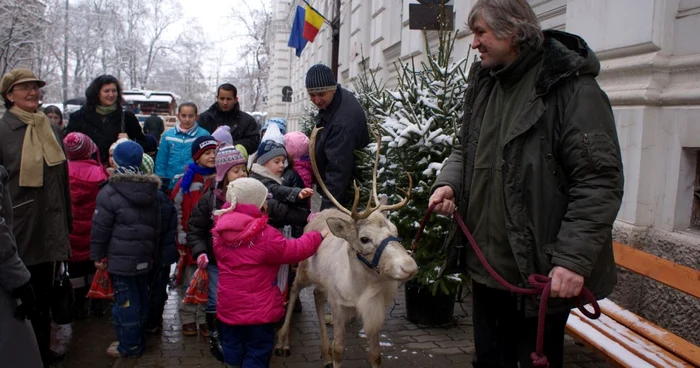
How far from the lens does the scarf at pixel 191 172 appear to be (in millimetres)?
5547

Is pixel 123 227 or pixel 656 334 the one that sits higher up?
pixel 123 227

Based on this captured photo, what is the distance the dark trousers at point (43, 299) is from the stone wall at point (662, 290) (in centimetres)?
486

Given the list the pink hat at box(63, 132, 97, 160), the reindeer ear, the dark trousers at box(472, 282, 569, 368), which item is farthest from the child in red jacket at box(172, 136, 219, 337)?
the dark trousers at box(472, 282, 569, 368)

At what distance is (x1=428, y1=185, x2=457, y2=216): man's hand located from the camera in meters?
3.01

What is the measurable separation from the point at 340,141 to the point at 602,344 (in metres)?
2.74

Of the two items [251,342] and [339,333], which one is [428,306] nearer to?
[339,333]

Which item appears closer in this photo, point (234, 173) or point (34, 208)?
point (34, 208)

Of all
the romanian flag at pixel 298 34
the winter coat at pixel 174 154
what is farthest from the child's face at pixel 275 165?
the romanian flag at pixel 298 34

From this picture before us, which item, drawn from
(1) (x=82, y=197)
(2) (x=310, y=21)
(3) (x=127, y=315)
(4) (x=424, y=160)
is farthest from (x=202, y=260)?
(2) (x=310, y=21)

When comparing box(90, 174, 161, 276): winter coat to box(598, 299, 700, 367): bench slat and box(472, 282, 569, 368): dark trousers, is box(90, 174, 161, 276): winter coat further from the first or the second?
box(598, 299, 700, 367): bench slat

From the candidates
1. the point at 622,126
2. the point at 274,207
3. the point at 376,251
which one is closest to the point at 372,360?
the point at 376,251

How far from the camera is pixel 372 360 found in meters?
4.29

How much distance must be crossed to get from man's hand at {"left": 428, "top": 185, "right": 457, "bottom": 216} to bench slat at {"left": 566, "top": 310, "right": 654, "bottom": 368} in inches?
62.3

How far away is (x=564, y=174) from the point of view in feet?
8.46
